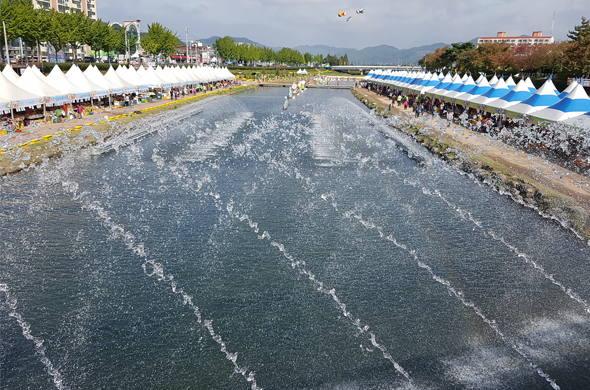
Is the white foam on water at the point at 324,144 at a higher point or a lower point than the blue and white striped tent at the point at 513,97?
lower

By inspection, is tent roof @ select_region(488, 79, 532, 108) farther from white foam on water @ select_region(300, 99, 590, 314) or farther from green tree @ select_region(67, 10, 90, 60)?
green tree @ select_region(67, 10, 90, 60)

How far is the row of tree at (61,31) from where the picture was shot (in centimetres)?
5950

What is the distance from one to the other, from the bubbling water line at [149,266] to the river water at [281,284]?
4 cm

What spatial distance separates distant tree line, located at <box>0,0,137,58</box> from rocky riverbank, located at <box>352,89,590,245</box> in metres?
57.6

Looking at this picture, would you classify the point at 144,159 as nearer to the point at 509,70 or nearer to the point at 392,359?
the point at 392,359

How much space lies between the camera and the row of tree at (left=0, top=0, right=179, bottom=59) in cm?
5950

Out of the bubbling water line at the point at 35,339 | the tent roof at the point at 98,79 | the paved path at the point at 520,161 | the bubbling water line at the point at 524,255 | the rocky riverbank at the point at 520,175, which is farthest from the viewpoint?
the tent roof at the point at 98,79

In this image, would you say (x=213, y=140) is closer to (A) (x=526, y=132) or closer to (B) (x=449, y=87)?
(A) (x=526, y=132)

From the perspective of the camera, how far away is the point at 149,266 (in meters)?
12.3

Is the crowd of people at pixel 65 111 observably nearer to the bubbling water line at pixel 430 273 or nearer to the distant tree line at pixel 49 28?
the bubbling water line at pixel 430 273

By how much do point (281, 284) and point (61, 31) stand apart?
254 feet

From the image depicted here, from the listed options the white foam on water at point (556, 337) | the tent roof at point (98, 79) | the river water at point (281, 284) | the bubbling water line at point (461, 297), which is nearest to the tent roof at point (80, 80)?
the tent roof at point (98, 79)

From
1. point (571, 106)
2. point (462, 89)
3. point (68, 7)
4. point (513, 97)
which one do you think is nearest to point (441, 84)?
point (462, 89)

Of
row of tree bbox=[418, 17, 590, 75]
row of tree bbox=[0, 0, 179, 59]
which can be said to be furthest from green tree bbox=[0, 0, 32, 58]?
row of tree bbox=[418, 17, 590, 75]
